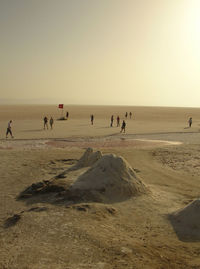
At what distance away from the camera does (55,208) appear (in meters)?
8.28

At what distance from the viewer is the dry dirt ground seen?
567cm

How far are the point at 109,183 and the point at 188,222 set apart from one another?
114 inches

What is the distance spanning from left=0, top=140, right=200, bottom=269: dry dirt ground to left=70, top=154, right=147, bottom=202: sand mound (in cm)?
35

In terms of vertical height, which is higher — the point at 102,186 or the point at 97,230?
the point at 102,186

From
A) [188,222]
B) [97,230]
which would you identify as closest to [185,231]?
[188,222]

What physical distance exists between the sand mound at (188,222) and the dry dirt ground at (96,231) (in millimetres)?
80

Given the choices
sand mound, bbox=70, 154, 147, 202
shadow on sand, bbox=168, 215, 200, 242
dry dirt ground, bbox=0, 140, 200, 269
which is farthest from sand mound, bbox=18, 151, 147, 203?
shadow on sand, bbox=168, 215, 200, 242

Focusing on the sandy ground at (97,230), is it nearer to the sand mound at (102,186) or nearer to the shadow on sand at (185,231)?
the shadow on sand at (185,231)

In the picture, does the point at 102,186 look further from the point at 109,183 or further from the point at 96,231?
the point at 96,231

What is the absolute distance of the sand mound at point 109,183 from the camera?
30.1 feet

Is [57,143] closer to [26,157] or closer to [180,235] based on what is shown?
[26,157]

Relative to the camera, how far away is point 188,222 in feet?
24.5

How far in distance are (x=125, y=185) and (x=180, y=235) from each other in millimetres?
2755

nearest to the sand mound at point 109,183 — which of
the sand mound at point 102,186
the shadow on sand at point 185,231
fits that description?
the sand mound at point 102,186
